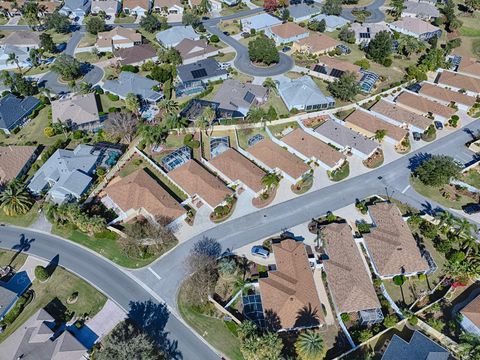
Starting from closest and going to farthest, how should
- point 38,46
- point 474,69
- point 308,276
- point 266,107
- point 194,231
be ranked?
point 308,276 → point 194,231 → point 266,107 → point 474,69 → point 38,46

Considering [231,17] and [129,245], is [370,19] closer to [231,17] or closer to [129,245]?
[231,17]

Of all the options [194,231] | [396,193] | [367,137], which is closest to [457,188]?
[396,193]

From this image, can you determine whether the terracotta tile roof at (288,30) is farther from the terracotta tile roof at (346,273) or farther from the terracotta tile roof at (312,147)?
the terracotta tile roof at (346,273)

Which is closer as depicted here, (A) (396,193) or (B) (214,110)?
(A) (396,193)

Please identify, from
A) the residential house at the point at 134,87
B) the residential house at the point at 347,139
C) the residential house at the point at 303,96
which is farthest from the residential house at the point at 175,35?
the residential house at the point at 347,139

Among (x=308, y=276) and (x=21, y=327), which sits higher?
(x=308, y=276)

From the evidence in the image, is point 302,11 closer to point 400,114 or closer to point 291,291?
point 400,114
